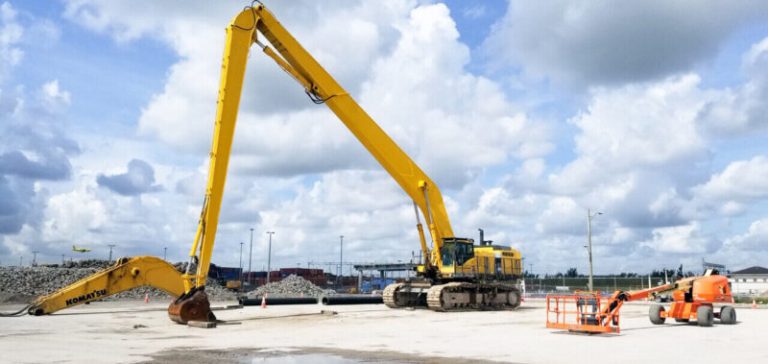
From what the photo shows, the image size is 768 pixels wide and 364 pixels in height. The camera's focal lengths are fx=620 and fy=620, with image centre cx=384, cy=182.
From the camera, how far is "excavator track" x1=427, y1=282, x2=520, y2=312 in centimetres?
2817

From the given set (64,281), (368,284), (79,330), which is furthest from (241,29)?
(368,284)

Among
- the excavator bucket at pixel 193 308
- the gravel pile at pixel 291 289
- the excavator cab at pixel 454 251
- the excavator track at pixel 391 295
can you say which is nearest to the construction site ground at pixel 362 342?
the excavator bucket at pixel 193 308

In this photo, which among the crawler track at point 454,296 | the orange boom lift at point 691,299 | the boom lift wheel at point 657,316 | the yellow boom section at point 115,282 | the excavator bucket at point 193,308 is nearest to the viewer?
the excavator bucket at point 193,308

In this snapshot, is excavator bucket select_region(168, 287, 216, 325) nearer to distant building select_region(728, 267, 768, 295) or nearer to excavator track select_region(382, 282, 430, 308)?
excavator track select_region(382, 282, 430, 308)

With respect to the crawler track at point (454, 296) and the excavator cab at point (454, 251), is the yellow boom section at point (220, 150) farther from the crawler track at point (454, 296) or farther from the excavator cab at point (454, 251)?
the excavator cab at point (454, 251)

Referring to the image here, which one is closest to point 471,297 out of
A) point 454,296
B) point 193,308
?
point 454,296

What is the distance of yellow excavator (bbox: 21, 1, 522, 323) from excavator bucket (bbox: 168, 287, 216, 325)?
32 millimetres

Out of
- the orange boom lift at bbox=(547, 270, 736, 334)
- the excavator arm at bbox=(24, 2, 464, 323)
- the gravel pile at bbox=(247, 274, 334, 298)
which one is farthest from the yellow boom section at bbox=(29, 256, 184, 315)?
the gravel pile at bbox=(247, 274, 334, 298)

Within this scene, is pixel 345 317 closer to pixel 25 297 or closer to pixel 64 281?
pixel 25 297

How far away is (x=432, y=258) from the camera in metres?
30.5

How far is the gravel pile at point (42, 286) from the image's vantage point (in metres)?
38.9

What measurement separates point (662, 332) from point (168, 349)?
14132 mm

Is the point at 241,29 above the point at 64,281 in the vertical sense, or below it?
above

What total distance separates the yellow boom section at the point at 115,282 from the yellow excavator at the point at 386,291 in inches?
1.3
